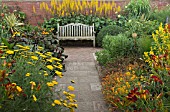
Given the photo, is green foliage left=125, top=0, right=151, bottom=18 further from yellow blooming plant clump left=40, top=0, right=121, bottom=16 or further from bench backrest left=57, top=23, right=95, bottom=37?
bench backrest left=57, top=23, right=95, bottom=37

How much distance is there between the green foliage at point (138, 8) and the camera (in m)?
10.0

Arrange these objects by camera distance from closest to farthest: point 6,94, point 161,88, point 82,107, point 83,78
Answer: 1. point 6,94
2. point 161,88
3. point 82,107
4. point 83,78

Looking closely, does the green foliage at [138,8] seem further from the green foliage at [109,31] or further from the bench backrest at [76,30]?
the bench backrest at [76,30]

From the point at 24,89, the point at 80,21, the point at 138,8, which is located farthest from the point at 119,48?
the point at 138,8

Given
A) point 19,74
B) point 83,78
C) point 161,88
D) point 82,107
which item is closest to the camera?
point 19,74

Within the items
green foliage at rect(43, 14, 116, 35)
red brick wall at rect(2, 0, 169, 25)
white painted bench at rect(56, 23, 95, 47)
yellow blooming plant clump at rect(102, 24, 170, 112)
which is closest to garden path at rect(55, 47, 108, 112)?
yellow blooming plant clump at rect(102, 24, 170, 112)

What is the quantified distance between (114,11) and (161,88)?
→ 764 centimetres

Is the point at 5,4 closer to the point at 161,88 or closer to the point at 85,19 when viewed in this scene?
the point at 85,19

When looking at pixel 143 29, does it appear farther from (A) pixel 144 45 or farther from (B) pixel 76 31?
(B) pixel 76 31

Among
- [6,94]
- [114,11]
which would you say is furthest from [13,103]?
[114,11]

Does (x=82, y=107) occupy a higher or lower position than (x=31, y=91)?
lower

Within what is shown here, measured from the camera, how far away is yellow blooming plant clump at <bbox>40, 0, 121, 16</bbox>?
10258mm

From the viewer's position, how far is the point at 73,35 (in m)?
10.0

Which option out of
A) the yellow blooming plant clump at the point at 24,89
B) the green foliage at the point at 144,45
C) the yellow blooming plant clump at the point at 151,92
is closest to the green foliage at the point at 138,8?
the green foliage at the point at 144,45
